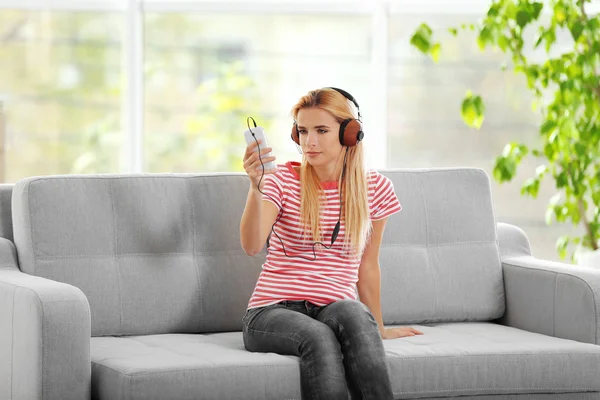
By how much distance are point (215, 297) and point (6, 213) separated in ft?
2.14

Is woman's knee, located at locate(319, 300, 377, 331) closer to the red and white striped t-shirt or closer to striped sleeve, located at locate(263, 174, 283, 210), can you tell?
the red and white striped t-shirt

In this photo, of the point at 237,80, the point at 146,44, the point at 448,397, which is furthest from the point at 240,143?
the point at 448,397

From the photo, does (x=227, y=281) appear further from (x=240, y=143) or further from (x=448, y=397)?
(x=240, y=143)

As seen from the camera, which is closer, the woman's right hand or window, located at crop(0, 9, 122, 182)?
the woman's right hand

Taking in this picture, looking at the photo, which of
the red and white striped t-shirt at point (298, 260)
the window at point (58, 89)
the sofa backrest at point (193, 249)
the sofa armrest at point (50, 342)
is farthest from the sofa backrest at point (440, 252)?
the window at point (58, 89)

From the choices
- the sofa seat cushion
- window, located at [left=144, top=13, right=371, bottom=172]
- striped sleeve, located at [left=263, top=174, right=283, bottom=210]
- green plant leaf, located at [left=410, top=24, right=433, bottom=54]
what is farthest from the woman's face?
window, located at [left=144, top=13, right=371, bottom=172]

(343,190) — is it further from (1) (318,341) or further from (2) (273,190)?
(1) (318,341)

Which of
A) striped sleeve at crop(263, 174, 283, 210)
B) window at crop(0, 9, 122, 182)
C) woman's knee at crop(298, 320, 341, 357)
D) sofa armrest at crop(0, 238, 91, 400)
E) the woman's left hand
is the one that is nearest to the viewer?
sofa armrest at crop(0, 238, 91, 400)

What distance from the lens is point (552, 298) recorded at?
114 inches

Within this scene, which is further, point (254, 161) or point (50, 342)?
point (254, 161)

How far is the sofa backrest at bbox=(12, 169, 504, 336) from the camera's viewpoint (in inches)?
105

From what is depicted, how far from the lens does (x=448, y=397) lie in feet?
8.19

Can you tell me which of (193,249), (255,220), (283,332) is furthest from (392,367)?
(193,249)

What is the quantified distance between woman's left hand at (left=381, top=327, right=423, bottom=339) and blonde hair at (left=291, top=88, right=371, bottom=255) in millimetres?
245
